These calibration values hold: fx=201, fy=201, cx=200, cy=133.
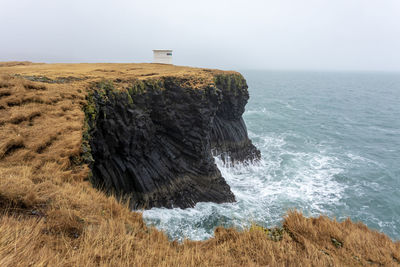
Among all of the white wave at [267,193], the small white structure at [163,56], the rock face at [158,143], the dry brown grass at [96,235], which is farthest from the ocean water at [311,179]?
the small white structure at [163,56]

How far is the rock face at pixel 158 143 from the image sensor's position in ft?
49.9

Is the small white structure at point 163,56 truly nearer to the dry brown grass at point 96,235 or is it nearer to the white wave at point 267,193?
the white wave at point 267,193

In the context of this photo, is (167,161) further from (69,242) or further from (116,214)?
(69,242)

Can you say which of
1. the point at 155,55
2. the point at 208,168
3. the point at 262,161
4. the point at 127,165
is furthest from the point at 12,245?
the point at 155,55

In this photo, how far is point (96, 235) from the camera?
3.65m

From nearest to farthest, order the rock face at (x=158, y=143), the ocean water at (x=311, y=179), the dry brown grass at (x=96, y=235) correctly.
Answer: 1. the dry brown grass at (x=96, y=235)
2. the rock face at (x=158, y=143)
3. the ocean water at (x=311, y=179)

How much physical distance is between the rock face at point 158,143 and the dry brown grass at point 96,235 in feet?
26.7

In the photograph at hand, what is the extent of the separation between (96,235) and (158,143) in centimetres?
1688

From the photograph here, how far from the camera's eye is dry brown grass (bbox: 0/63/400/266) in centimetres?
324

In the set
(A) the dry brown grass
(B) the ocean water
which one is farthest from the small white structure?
(A) the dry brown grass

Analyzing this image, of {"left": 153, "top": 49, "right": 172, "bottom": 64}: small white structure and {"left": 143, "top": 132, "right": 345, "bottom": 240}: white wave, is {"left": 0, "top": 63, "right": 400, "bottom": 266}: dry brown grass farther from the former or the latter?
{"left": 153, "top": 49, "right": 172, "bottom": 64}: small white structure

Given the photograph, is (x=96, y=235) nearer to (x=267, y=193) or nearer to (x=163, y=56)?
(x=267, y=193)

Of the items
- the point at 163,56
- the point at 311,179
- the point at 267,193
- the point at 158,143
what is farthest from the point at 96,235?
the point at 163,56

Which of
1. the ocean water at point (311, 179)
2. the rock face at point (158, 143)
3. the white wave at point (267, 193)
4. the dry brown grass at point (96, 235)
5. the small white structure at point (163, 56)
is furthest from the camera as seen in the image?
the small white structure at point (163, 56)
